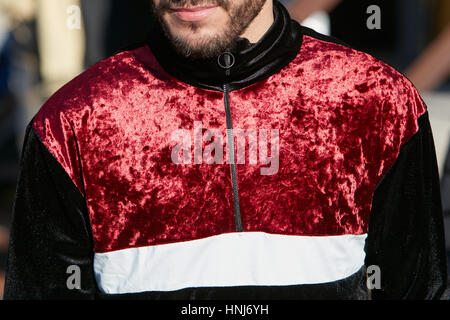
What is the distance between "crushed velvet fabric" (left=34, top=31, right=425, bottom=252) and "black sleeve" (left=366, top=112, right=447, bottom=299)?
42 mm

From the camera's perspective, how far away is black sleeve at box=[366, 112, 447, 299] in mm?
1731

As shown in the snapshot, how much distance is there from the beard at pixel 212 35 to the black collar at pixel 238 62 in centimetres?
4

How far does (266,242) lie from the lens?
1656 mm

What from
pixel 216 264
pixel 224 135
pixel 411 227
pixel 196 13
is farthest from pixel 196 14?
pixel 411 227

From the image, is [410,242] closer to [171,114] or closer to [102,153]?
[171,114]

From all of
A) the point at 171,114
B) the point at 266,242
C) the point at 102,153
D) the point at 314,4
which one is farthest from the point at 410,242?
the point at 314,4

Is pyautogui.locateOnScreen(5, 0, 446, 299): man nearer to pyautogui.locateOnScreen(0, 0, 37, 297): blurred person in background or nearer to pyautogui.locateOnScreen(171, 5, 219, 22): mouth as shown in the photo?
pyautogui.locateOnScreen(171, 5, 219, 22): mouth

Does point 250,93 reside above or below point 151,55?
below

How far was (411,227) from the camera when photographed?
1.76 metres

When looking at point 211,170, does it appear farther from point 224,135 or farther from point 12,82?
point 12,82

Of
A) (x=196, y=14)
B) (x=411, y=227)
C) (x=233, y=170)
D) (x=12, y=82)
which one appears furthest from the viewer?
(x=12, y=82)

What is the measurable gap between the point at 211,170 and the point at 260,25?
1.36 feet

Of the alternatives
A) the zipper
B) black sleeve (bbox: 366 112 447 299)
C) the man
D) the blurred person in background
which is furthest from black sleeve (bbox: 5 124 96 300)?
the blurred person in background
